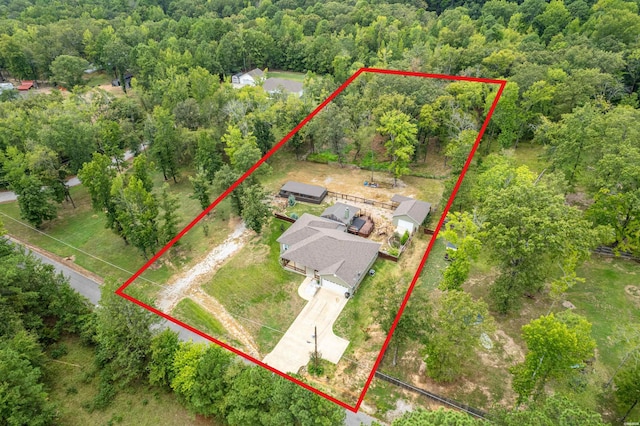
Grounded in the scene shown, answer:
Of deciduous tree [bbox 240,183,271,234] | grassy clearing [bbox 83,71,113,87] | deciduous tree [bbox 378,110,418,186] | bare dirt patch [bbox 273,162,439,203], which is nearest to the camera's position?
deciduous tree [bbox 240,183,271,234]

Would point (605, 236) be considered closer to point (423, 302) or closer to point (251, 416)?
point (423, 302)

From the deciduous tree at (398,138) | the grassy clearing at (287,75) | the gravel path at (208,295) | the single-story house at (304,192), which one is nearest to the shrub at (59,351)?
the gravel path at (208,295)

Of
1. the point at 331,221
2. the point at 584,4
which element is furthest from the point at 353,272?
the point at 584,4

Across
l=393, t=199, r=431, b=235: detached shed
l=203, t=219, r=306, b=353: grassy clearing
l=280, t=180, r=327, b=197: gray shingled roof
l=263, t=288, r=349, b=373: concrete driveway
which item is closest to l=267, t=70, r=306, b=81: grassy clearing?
l=280, t=180, r=327, b=197: gray shingled roof

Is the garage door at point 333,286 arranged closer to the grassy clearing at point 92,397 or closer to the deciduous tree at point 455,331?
the deciduous tree at point 455,331

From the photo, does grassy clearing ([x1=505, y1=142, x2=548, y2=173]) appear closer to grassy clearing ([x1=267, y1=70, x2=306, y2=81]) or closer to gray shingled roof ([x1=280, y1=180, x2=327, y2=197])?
gray shingled roof ([x1=280, y1=180, x2=327, y2=197])

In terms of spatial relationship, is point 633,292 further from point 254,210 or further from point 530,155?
point 254,210
